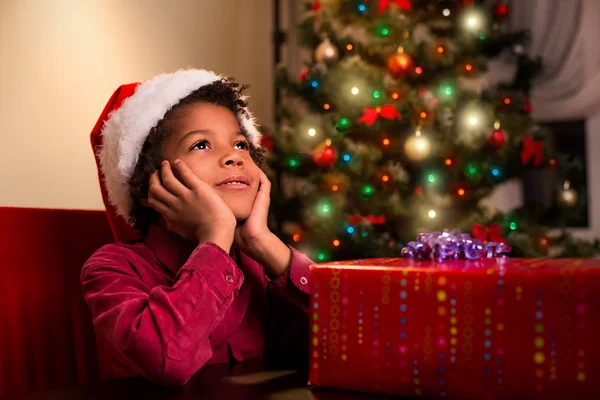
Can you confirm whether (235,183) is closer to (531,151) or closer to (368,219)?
(368,219)

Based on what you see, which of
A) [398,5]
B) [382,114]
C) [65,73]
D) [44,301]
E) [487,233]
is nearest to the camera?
[44,301]

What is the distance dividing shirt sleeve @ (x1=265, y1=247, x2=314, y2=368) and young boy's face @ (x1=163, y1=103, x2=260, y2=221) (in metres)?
0.13

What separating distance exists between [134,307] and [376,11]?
2342 mm

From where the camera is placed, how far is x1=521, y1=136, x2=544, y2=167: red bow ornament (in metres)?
2.73

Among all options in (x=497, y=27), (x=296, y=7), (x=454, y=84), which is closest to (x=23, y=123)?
(x=454, y=84)

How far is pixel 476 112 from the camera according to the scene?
271cm

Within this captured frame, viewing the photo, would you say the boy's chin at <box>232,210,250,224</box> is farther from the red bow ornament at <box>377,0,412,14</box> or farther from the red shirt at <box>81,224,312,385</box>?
the red bow ornament at <box>377,0,412,14</box>

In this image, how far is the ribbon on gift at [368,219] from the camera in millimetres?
2678

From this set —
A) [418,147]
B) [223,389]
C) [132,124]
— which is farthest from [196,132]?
[418,147]

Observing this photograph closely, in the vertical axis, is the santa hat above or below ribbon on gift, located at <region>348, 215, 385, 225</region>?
above

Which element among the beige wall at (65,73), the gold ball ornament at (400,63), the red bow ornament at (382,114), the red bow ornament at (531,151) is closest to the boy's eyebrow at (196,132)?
the beige wall at (65,73)

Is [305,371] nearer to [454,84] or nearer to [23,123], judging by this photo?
[23,123]

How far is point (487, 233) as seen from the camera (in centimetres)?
258

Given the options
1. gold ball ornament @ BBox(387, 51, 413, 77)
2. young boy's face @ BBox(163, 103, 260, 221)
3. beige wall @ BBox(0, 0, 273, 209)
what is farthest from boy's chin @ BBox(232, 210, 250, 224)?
gold ball ornament @ BBox(387, 51, 413, 77)
